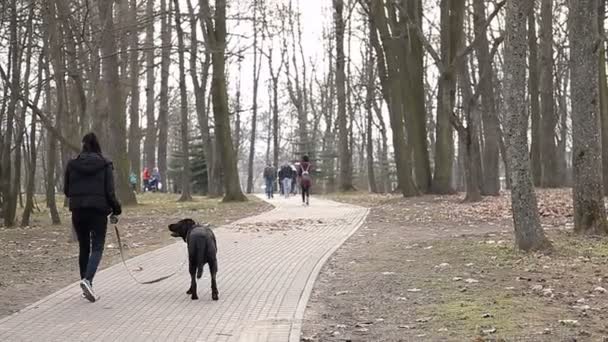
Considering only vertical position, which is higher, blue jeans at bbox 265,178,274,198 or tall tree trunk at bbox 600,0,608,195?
tall tree trunk at bbox 600,0,608,195

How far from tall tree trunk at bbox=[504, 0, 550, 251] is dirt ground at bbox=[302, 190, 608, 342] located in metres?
0.34

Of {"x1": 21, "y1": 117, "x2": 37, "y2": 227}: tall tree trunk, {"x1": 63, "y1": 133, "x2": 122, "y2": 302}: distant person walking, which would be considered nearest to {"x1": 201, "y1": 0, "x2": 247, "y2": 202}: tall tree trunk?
{"x1": 21, "y1": 117, "x2": 37, "y2": 227}: tall tree trunk

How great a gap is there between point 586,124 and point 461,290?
5.06 meters

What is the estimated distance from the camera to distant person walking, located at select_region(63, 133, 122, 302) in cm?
943

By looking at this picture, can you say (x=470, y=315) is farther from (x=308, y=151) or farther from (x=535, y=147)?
(x=308, y=151)

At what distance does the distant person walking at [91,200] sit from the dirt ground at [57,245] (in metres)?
0.93

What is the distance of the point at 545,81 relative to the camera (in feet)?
112

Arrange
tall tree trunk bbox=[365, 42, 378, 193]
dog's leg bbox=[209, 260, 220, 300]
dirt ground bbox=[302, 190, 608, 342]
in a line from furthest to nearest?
1. tall tree trunk bbox=[365, 42, 378, 193]
2. dog's leg bbox=[209, 260, 220, 300]
3. dirt ground bbox=[302, 190, 608, 342]

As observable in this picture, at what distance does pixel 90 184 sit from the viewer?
947 centimetres

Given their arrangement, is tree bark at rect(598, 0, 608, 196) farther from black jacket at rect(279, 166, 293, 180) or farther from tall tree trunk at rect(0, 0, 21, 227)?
black jacket at rect(279, 166, 293, 180)

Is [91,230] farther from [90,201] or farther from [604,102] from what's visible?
[604,102]

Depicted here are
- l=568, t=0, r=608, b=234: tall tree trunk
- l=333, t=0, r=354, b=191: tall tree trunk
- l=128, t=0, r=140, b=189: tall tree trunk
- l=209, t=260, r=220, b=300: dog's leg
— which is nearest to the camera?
l=209, t=260, r=220, b=300: dog's leg

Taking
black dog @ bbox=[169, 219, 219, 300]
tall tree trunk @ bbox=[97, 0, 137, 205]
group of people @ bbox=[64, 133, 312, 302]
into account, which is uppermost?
tall tree trunk @ bbox=[97, 0, 137, 205]

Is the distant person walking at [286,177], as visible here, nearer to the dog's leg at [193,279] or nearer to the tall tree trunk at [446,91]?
the tall tree trunk at [446,91]
